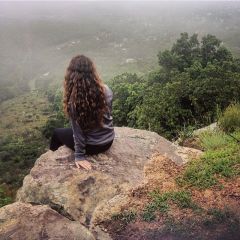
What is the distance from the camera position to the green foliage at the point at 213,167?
5789mm

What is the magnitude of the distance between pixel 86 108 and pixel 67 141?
867 mm

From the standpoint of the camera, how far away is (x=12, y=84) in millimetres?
150500

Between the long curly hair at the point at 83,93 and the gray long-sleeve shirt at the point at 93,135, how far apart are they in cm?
12

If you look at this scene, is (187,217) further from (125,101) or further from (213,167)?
(125,101)

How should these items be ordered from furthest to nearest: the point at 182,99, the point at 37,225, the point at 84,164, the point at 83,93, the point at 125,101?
the point at 125,101, the point at 182,99, the point at 84,164, the point at 83,93, the point at 37,225

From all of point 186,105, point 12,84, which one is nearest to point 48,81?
point 12,84

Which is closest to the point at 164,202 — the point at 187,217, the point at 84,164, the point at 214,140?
the point at 187,217

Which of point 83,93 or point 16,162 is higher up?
point 83,93

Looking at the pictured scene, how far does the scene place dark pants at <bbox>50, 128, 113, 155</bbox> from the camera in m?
6.23

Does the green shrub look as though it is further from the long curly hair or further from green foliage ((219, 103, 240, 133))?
the long curly hair

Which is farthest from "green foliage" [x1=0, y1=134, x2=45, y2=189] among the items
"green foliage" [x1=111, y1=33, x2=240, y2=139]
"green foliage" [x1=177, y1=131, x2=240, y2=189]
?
"green foliage" [x1=177, y1=131, x2=240, y2=189]

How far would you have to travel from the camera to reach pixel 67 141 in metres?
6.41

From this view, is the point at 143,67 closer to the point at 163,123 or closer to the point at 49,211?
the point at 163,123

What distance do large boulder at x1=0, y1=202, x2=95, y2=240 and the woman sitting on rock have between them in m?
0.96
